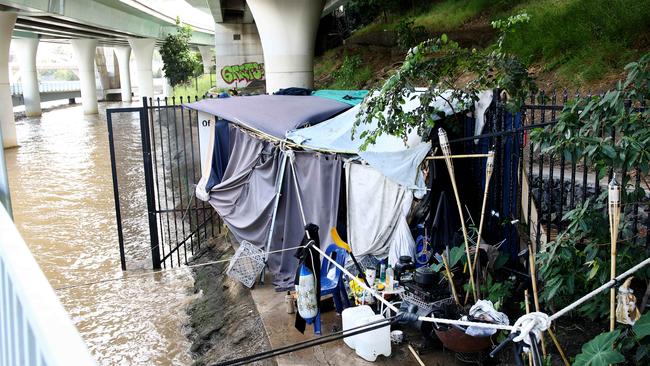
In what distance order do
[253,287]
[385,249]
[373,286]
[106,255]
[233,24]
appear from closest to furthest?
[373,286], [385,249], [253,287], [106,255], [233,24]

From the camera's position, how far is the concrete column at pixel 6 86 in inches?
902

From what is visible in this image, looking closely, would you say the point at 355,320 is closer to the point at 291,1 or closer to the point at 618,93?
the point at 618,93

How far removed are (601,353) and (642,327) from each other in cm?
30

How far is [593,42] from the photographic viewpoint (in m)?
10.8

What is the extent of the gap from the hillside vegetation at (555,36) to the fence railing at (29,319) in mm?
9496

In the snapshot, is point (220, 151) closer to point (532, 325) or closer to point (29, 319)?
point (532, 325)

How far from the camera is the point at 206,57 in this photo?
62.8m

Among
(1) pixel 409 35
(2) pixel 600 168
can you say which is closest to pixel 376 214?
(2) pixel 600 168

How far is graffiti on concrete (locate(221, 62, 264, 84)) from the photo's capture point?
→ 84.2 feet

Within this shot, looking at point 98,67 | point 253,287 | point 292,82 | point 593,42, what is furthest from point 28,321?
point 98,67

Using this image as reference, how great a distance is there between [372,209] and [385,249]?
0.48 metres

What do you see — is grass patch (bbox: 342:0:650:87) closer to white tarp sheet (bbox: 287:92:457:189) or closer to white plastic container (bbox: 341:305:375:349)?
white tarp sheet (bbox: 287:92:457:189)

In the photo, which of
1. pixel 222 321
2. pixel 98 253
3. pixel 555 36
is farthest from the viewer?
pixel 555 36

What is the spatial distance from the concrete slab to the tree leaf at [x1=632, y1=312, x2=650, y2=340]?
1.84 meters
